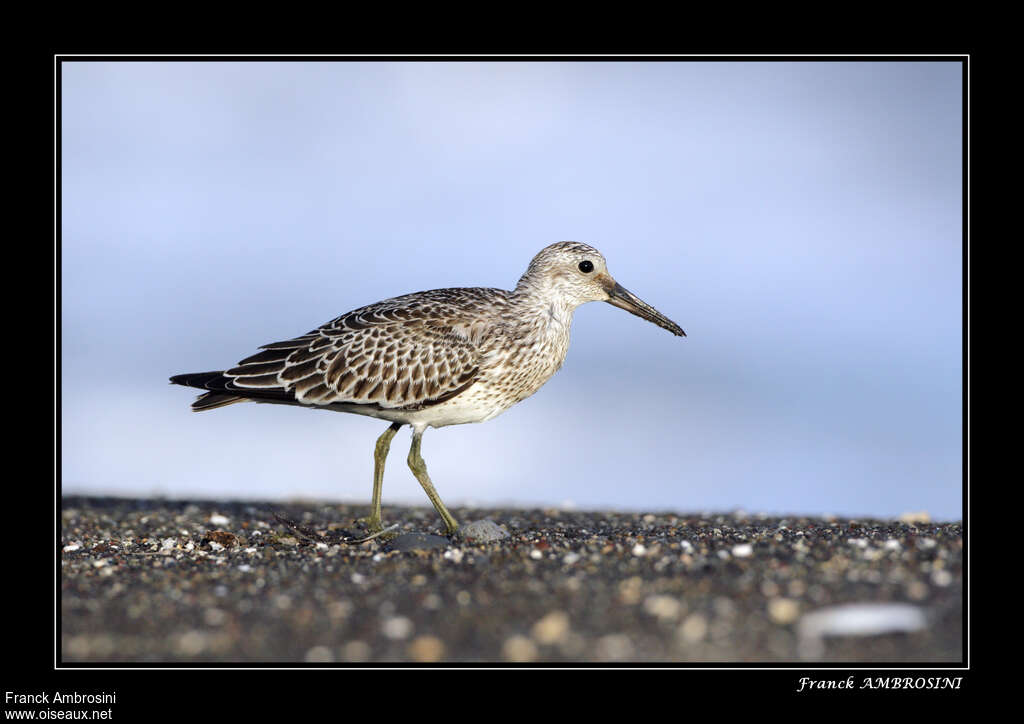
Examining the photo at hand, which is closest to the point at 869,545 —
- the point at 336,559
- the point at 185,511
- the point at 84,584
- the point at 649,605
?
the point at 649,605

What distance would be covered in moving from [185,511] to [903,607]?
30.4ft

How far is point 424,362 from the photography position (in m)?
9.42

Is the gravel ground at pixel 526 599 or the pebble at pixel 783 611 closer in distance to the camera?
the gravel ground at pixel 526 599

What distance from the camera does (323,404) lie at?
9.65 meters

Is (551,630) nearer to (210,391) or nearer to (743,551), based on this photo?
(743,551)

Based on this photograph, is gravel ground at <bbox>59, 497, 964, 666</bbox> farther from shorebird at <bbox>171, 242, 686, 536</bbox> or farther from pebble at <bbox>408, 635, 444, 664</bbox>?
shorebird at <bbox>171, 242, 686, 536</bbox>

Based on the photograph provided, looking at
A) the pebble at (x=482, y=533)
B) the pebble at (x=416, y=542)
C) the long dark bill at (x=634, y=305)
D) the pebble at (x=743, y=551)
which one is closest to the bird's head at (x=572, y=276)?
the long dark bill at (x=634, y=305)

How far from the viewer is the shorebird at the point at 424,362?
9461 mm

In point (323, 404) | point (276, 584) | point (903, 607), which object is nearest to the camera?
point (903, 607)

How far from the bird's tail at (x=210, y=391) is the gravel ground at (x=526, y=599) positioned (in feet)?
4.66

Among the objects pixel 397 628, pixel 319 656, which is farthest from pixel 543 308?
pixel 319 656

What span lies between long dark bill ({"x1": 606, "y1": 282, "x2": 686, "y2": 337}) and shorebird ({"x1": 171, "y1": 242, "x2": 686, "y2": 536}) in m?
0.44

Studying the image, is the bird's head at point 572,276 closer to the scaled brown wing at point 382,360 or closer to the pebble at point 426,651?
the scaled brown wing at point 382,360
